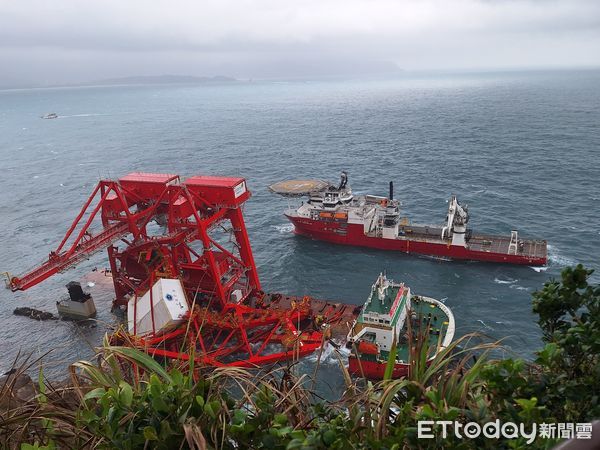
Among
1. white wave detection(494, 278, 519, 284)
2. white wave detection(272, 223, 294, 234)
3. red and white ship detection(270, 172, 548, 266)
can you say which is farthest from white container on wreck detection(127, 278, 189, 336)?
white wave detection(494, 278, 519, 284)

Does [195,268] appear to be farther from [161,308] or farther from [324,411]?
[324,411]

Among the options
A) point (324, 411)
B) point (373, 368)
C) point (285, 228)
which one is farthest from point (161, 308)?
point (285, 228)

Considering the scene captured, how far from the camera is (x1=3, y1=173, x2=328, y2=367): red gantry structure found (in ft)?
127

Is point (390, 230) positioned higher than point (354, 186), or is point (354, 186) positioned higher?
point (354, 186)

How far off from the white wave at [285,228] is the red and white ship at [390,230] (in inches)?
108

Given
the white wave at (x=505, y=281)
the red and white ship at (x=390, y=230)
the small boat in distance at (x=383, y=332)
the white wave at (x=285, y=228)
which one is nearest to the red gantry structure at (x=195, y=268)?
the small boat in distance at (x=383, y=332)

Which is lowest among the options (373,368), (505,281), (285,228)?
(373,368)

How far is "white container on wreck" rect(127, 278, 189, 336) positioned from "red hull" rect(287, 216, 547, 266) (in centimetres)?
2722

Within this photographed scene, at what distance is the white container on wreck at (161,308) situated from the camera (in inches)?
1470

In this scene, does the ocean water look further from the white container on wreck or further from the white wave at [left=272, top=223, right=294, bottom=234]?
the white container on wreck

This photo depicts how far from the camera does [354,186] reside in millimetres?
87312

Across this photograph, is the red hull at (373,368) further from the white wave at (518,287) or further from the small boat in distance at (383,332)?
the white wave at (518,287)

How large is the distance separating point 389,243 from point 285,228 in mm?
17470

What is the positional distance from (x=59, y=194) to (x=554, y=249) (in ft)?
291
